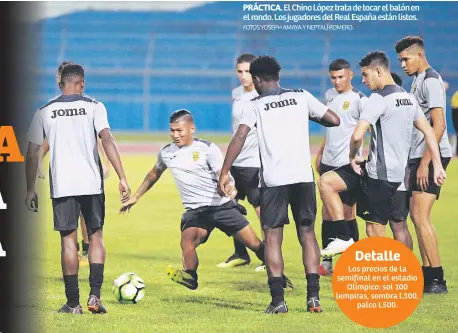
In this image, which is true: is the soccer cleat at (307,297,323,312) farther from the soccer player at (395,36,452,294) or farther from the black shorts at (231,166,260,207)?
the black shorts at (231,166,260,207)

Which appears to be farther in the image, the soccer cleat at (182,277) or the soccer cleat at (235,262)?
the soccer cleat at (235,262)

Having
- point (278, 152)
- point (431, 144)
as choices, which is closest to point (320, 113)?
point (278, 152)

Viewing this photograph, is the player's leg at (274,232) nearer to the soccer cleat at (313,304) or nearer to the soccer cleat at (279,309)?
the soccer cleat at (279,309)

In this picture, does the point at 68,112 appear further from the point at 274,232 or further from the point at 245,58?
the point at 245,58

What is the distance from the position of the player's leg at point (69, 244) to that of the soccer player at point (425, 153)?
212cm

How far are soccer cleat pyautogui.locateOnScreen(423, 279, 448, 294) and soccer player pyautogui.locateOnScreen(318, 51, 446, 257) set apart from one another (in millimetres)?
516

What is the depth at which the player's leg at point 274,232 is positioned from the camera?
5832mm

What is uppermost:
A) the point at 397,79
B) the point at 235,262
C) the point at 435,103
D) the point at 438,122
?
the point at 397,79

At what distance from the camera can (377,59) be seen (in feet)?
20.5

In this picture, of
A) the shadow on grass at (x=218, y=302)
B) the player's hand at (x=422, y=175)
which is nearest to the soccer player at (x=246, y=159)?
the shadow on grass at (x=218, y=302)

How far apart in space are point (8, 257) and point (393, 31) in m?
2.67

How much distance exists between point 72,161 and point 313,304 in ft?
5.23

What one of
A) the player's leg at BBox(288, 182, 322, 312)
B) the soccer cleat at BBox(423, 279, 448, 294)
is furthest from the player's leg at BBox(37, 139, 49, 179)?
the soccer cleat at BBox(423, 279, 448, 294)

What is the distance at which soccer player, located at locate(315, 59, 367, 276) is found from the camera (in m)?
6.97
